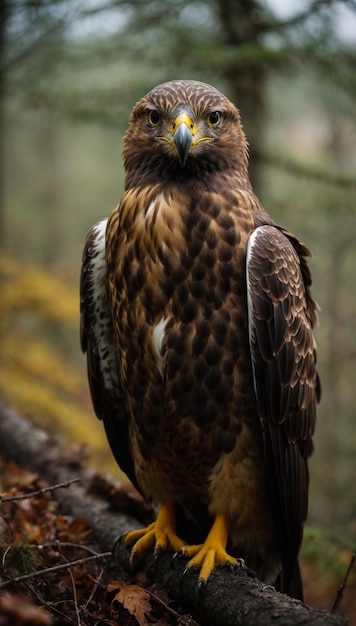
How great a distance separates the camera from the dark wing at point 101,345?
4.38 meters

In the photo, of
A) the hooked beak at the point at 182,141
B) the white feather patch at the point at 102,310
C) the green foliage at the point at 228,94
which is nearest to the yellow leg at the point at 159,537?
the white feather patch at the point at 102,310

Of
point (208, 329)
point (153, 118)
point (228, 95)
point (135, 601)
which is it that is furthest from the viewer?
point (228, 95)

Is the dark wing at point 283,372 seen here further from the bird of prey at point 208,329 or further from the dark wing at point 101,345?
the dark wing at point 101,345

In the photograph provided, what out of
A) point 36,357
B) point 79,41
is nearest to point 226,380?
point 36,357

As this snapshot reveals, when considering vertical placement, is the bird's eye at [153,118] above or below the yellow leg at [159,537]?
above

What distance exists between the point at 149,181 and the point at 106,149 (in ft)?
65.0

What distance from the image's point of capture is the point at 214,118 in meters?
3.93

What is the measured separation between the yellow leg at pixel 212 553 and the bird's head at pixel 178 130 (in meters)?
2.17

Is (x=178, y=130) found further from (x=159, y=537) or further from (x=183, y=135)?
(x=159, y=537)

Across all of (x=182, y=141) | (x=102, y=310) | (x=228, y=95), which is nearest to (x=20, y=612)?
(x=182, y=141)

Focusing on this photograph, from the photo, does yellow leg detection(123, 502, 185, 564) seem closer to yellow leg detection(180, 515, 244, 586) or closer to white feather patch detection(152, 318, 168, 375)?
yellow leg detection(180, 515, 244, 586)

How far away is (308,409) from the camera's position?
434 centimetres

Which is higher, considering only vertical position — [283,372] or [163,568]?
[283,372]

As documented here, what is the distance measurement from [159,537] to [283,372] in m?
1.36
